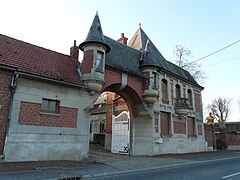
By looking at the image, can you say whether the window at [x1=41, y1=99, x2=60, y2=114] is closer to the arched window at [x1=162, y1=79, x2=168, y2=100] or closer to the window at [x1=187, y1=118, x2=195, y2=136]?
the arched window at [x1=162, y1=79, x2=168, y2=100]

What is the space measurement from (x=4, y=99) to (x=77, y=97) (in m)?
4.31

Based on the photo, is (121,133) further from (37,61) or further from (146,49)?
(37,61)

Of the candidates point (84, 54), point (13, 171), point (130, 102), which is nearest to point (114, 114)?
point (130, 102)

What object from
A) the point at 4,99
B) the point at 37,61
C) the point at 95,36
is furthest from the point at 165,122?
the point at 4,99

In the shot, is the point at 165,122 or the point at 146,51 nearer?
the point at 146,51

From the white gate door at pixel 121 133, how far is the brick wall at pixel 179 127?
5.08 m

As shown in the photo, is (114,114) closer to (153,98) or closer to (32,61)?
(153,98)

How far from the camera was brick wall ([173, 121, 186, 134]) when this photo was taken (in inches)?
853

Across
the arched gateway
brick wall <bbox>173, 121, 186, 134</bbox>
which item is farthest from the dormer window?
brick wall <bbox>173, 121, 186, 134</bbox>

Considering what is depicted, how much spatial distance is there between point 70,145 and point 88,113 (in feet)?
7.98

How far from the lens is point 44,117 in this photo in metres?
12.1

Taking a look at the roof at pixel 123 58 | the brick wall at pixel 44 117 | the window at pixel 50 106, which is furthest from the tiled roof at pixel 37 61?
the roof at pixel 123 58

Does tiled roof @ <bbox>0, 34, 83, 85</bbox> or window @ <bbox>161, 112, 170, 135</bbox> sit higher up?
tiled roof @ <bbox>0, 34, 83, 85</bbox>

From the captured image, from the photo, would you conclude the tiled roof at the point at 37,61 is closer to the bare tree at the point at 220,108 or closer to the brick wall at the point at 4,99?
the brick wall at the point at 4,99
